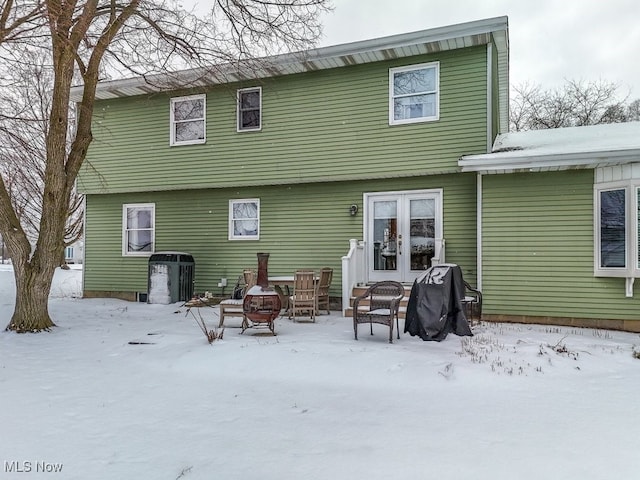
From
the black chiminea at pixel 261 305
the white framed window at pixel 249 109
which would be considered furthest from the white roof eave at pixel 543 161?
the white framed window at pixel 249 109

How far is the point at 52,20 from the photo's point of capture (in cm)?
653

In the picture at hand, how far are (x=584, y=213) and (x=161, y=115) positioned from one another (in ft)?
32.3

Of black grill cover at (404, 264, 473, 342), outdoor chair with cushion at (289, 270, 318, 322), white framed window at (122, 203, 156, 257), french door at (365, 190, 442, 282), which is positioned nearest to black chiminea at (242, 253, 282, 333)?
outdoor chair with cushion at (289, 270, 318, 322)

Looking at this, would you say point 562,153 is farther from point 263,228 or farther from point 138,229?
point 138,229

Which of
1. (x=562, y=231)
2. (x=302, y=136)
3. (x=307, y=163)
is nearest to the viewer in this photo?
(x=562, y=231)

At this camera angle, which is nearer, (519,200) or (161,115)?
(519,200)

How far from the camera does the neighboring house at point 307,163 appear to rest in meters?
8.69

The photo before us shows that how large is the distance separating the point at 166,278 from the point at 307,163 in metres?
4.37

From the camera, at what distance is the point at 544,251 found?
775cm

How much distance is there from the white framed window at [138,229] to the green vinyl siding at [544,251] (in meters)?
8.51

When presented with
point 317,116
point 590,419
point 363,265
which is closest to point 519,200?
point 363,265

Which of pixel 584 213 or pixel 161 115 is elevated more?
pixel 161 115

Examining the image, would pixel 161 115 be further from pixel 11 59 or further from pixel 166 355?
pixel 166 355

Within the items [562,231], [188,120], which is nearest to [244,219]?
[188,120]
